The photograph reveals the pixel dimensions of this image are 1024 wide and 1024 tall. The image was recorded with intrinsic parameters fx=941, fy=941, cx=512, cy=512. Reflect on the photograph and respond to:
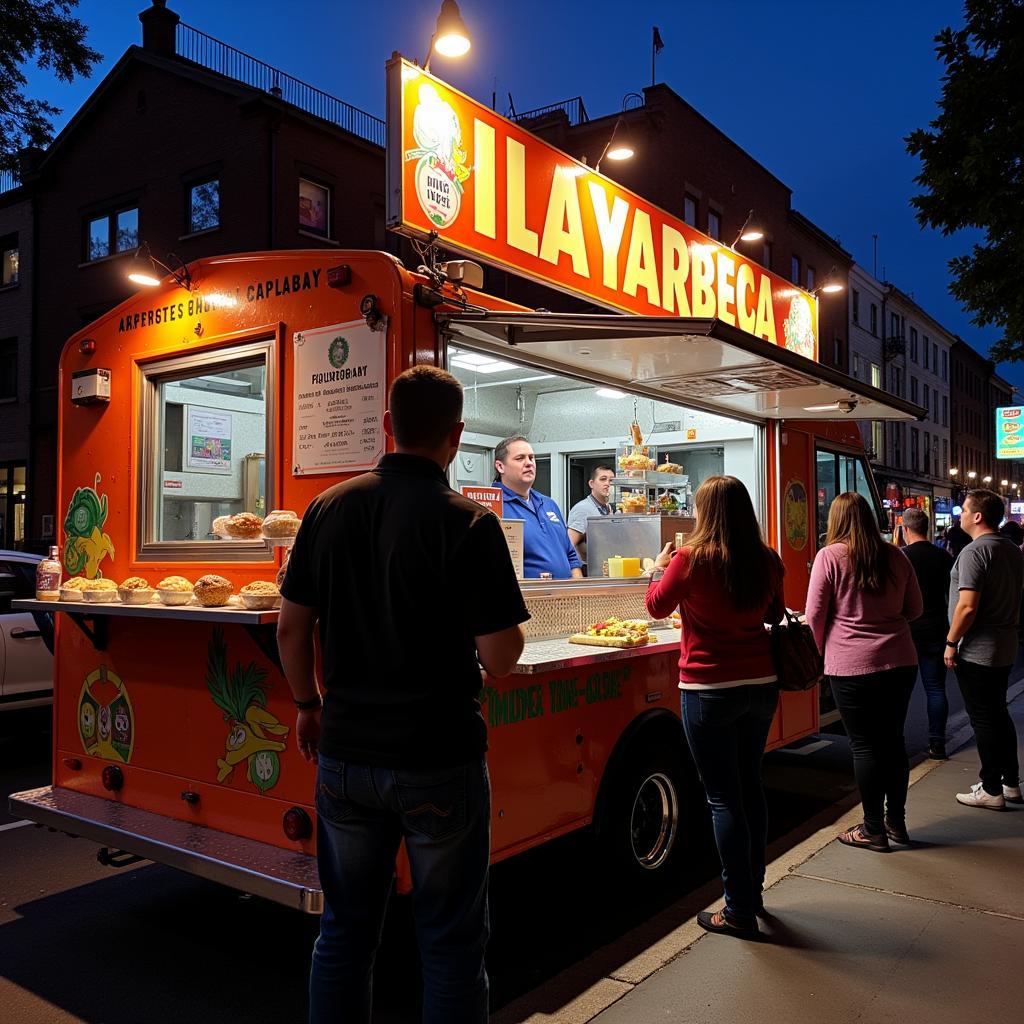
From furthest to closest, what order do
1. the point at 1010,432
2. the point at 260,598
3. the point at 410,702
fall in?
the point at 1010,432 < the point at 260,598 < the point at 410,702

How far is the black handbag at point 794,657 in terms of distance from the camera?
3775mm

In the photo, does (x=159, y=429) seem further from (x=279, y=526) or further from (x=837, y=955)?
(x=837, y=955)

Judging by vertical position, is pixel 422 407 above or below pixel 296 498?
above

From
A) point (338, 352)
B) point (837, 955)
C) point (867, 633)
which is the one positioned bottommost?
point (837, 955)

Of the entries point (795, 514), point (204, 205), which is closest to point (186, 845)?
point (795, 514)

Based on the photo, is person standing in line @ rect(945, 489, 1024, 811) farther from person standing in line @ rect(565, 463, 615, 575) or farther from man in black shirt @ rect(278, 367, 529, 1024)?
man in black shirt @ rect(278, 367, 529, 1024)

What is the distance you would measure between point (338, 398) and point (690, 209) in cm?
2269

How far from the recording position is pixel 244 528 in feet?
13.0

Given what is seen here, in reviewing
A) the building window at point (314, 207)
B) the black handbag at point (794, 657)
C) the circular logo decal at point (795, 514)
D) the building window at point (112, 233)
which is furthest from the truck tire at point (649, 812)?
the building window at point (112, 233)

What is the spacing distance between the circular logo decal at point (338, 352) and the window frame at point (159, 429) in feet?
1.05

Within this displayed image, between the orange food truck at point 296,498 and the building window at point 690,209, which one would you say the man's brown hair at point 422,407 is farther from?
the building window at point 690,209

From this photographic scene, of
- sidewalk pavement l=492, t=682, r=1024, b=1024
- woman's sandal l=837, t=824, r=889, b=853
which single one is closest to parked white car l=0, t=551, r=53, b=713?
sidewalk pavement l=492, t=682, r=1024, b=1024

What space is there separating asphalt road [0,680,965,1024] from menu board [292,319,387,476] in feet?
6.49

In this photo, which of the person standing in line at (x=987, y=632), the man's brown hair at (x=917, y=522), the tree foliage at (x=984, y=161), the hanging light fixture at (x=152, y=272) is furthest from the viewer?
the tree foliage at (x=984, y=161)
